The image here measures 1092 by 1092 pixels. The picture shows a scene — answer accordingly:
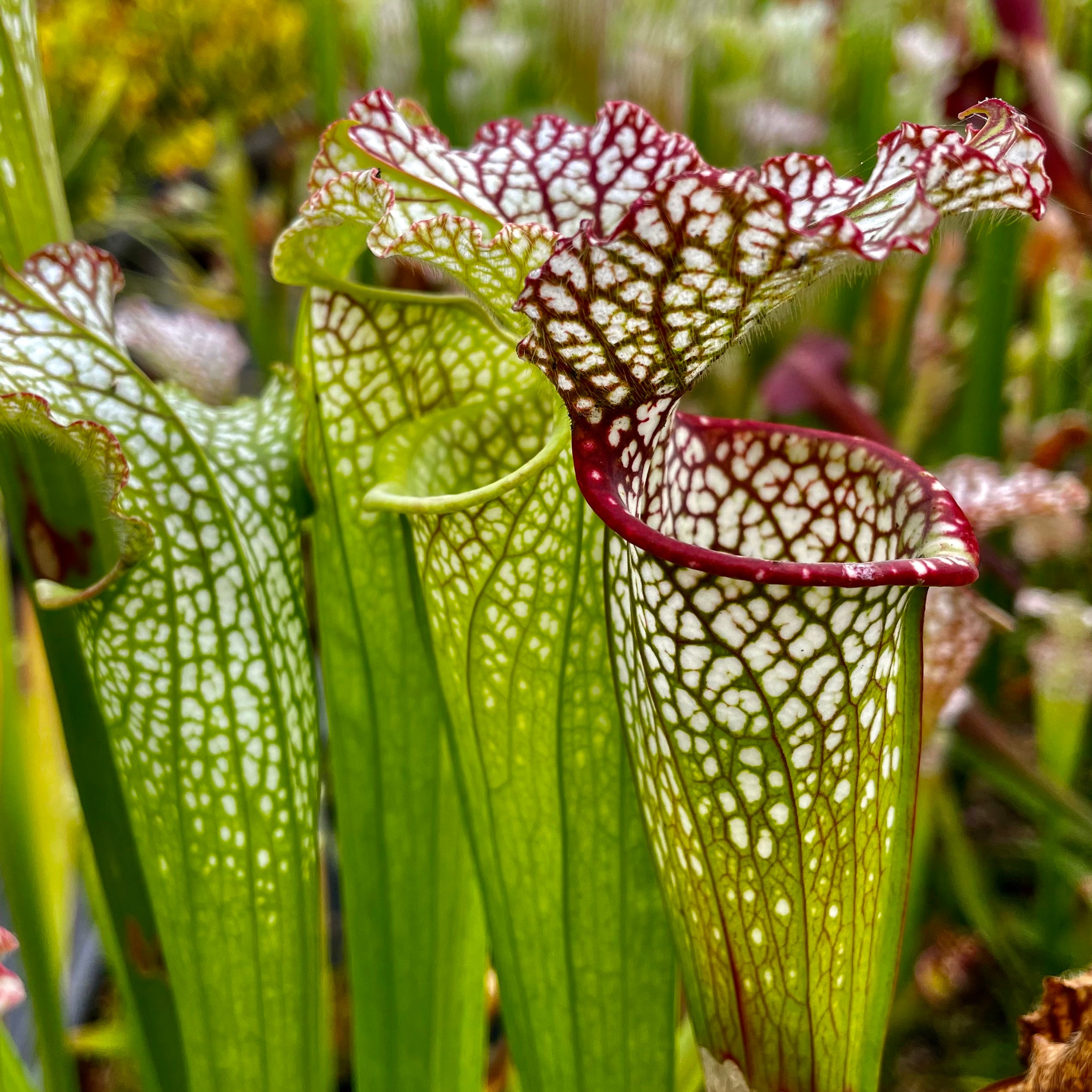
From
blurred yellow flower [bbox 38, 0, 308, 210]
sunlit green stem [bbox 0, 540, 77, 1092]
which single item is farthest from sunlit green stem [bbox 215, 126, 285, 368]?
sunlit green stem [bbox 0, 540, 77, 1092]

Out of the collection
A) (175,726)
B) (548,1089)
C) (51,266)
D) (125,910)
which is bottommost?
(548,1089)

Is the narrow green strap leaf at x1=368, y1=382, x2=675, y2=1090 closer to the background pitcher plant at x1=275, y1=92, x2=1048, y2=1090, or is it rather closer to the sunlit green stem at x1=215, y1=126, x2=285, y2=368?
the background pitcher plant at x1=275, y1=92, x2=1048, y2=1090

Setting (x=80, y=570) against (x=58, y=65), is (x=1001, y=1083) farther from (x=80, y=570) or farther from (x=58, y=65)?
(x=58, y=65)

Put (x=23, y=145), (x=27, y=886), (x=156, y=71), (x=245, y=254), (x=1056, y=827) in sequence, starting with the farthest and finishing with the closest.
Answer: (x=156, y=71) → (x=245, y=254) → (x=1056, y=827) → (x=27, y=886) → (x=23, y=145)

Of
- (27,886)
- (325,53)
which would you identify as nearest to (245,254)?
(325,53)

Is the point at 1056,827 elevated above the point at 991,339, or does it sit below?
below

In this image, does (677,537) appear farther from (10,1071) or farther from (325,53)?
(325,53)

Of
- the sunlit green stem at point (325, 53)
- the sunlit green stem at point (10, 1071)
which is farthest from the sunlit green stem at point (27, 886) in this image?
the sunlit green stem at point (325, 53)

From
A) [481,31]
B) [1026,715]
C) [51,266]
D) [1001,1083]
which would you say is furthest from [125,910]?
[481,31]
